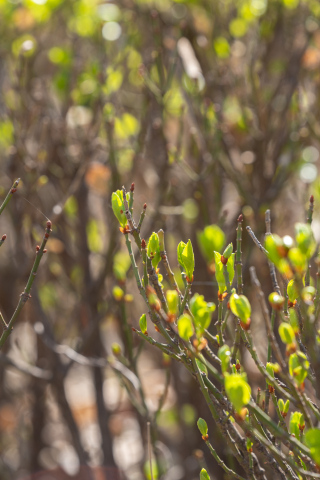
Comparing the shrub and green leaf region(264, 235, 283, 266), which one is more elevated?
green leaf region(264, 235, 283, 266)

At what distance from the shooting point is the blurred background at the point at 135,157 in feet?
7.43

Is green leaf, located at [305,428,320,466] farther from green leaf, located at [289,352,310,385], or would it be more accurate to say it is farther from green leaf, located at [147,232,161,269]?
green leaf, located at [147,232,161,269]

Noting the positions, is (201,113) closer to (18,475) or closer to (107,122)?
(107,122)

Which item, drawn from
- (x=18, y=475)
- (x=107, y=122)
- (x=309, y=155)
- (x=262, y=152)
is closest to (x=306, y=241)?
(x=107, y=122)

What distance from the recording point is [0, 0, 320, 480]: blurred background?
2.26m

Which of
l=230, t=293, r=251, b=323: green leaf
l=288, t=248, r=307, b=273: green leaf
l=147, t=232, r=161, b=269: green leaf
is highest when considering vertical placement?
l=288, t=248, r=307, b=273: green leaf

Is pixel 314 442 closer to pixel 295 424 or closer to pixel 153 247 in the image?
pixel 295 424

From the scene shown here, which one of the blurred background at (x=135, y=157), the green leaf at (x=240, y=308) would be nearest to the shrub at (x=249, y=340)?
the green leaf at (x=240, y=308)

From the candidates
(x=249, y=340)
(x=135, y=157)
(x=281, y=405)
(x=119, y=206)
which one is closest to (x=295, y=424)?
(x=281, y=405)

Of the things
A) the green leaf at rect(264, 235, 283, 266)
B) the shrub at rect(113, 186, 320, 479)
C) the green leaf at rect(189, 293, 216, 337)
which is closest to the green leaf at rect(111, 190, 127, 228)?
the shrub at rect(113, 186, 320, 479)

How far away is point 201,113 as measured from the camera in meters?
2.39

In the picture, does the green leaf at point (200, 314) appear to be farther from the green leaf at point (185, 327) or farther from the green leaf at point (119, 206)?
the green leaf at point (119, 206)

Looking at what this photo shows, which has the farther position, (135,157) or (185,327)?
(135,157)

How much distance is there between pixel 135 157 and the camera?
2.28m
